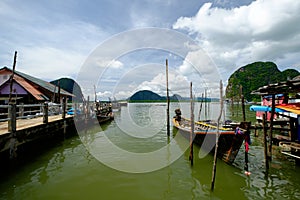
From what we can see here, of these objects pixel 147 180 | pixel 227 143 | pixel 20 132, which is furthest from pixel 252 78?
pixel 20 132

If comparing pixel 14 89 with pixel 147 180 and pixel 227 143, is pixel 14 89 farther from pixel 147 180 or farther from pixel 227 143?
pixel 227 143

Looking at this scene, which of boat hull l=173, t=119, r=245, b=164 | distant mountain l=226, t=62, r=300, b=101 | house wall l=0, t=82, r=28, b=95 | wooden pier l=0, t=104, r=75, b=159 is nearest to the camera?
wooden pier l=0, t=104, r=75, b=159

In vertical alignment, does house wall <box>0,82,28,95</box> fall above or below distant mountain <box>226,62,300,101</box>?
below

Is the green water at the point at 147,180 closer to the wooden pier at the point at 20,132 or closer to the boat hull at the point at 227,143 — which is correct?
the boat hull at the point at 227,143

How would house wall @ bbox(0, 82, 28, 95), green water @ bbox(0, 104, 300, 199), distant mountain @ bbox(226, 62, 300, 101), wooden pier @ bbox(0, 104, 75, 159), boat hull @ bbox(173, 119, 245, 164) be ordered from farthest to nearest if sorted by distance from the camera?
distant mountain @ bbox(226, 62, 300, 101), house wall @ bbox(0, 82, 28, 95), boat hull @ bbox(173, 119, 245, 164), wooden pier @ bbox(0, 104, 75, 159), green water @ bbox(0, 104, 300, 199)

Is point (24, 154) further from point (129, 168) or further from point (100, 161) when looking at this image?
point (129, 168)

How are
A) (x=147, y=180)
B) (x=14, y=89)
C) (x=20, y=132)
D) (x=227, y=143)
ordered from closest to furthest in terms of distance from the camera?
(x=147, y=180) < (x=20, y=132) < (x=227, y=143) < (x=14, y=89)

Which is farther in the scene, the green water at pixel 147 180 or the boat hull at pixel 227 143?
the boat hull at pixel 227 143

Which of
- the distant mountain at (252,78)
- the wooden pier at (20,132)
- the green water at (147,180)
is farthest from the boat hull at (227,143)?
the distant mountain at (252,78)

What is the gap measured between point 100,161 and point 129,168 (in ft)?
6.04

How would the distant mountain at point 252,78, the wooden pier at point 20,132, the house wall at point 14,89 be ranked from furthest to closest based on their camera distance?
the distant mountain at point 252,78 → the house wall at point 14,89 → the wooden pier at point 20,132

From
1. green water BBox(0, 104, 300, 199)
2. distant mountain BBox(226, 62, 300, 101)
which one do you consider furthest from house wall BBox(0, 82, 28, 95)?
distant mountain BBox(226, 62, 300, 101)

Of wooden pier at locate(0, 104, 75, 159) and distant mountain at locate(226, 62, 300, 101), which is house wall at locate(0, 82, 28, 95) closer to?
wooden pier at locate(0, 104, 75, 159)

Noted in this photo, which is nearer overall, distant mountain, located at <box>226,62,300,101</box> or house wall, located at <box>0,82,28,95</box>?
house wall, located at <box>0,82,28,95</box>
